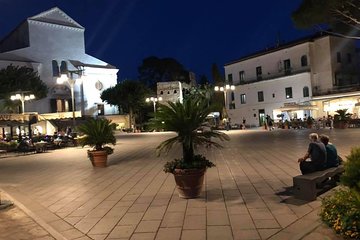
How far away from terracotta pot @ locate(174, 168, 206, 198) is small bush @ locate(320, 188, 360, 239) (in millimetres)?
2901

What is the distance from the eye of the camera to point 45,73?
58312mm

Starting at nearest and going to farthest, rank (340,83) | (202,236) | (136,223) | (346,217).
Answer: (346,217), (202,236), (136,223), (340,83)

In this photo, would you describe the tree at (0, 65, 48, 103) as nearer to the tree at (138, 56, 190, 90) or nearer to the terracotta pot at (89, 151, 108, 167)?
the tree at (138, 56, 190, 90)

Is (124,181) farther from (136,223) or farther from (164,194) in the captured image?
(136,223)

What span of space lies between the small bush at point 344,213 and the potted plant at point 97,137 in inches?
379

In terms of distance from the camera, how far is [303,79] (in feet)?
152

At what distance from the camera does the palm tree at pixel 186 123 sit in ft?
25.5

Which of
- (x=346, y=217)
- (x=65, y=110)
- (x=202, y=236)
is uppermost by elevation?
(x=65, y=110)

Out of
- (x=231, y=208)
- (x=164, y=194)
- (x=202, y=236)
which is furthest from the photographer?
(x=164, y=194)

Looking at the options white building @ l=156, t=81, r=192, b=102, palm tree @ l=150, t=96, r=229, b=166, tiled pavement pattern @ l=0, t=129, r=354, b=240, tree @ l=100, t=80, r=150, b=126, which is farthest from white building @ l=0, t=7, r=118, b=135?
palm tree @ l=150, t=96, r=229, b=166

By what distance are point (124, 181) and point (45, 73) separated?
51.6 metres

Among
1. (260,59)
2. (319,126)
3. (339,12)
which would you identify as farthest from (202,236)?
(260,59)

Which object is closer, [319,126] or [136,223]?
[136,223]

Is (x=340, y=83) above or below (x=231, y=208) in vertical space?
above
